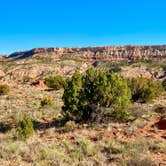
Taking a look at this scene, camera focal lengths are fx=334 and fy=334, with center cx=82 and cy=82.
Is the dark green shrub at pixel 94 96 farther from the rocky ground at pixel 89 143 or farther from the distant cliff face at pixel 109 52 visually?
the distant cliff face at pixel 109 52

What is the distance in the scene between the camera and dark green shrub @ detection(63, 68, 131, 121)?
18.0 m

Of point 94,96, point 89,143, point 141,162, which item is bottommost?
point 141,162

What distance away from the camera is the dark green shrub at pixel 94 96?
59.1 feet

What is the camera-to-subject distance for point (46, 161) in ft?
33.2

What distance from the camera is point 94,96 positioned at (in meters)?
18.6

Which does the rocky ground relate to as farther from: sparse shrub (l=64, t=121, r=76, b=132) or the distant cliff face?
the distant cliff face

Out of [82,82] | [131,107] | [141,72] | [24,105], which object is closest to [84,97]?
[82,82]

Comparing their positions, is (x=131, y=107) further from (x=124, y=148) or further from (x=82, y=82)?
(x=124, y=148)

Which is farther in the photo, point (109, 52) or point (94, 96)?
point (109, 52)

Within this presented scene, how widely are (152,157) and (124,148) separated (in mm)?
1285

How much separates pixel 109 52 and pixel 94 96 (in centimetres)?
15411

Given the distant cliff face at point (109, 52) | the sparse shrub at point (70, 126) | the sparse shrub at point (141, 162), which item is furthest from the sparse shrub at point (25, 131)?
the distant cliff face at point (109, 52)

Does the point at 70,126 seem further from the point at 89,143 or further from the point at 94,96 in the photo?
the point at 89,143

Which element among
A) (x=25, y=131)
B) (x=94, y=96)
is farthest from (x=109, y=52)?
(x=25, y=131)
